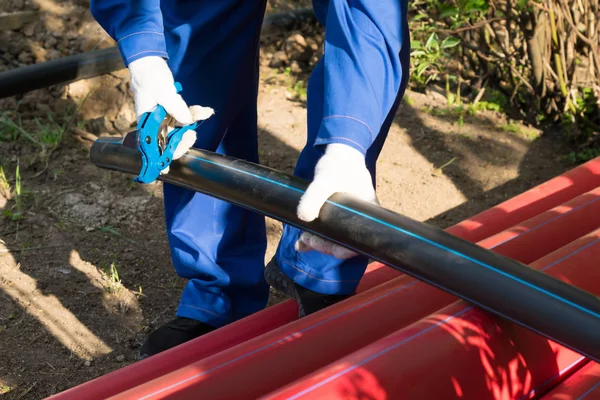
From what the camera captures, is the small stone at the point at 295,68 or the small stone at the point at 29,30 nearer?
the small stone at the point at 29,30

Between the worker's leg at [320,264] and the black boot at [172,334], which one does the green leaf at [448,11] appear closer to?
the worker's leg at [320,264]

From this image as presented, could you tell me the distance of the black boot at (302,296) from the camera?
1886 millimetres

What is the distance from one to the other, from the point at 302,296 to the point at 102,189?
4.90 ft

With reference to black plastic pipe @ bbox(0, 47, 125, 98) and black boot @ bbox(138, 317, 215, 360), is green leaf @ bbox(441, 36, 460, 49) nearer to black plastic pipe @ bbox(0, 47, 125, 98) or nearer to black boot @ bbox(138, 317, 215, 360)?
black plastic pipe @ bbox(0, 47, 125, 98)

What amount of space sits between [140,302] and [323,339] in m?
1.20

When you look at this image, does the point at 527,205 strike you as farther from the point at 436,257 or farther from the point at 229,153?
the point at 436,257

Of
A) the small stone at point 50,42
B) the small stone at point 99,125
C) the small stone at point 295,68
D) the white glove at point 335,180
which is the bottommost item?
the small stone at point 99,125

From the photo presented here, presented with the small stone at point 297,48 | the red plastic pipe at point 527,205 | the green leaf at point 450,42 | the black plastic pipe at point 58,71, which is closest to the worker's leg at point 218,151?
the red plastic pipe at point 527,205

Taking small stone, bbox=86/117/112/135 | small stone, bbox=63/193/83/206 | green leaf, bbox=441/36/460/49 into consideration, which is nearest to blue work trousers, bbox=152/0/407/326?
small stone, bbox=63/193/83/206

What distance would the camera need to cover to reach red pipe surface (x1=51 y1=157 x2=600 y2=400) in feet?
4.99

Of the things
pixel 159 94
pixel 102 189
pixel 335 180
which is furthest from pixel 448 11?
pixel 335 180

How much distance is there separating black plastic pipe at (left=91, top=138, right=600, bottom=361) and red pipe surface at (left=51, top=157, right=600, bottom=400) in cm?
39

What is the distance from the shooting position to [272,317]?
1.91m

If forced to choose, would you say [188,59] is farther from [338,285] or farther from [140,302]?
[140,302]
